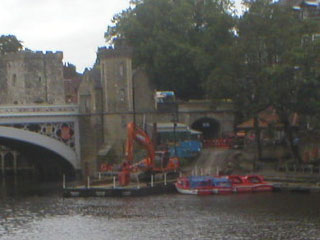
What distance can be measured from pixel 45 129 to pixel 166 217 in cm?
3390

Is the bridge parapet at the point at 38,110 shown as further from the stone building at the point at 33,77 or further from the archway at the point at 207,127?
the archway at the point at 207,127

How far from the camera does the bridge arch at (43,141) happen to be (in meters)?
89.8

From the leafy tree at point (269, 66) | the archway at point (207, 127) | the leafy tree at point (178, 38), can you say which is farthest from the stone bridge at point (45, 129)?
the leafy tree at point (269, 66)

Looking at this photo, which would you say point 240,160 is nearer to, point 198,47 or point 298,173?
point 298,173

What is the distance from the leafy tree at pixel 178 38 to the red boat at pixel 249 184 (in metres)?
20.0

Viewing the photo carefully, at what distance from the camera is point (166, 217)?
61000mm

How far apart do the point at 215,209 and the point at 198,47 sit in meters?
35.6

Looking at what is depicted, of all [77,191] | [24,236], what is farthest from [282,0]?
[24,236]

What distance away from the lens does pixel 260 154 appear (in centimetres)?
8588

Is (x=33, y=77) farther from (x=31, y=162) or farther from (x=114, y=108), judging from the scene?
(x=114, y=108)

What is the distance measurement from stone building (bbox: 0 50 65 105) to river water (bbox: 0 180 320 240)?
101 feet

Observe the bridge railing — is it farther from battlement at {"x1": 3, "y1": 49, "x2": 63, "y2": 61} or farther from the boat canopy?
the boat canopy

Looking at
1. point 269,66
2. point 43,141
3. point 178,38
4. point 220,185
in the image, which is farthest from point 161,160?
point 178,38

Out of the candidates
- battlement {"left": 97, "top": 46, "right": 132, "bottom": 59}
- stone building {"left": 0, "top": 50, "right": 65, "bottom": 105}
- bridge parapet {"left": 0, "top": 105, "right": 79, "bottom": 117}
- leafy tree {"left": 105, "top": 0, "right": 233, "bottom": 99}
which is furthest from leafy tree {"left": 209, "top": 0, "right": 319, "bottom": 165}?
stone building {"left": 0, "top": 50, "right": 65, "bottom": 105}
